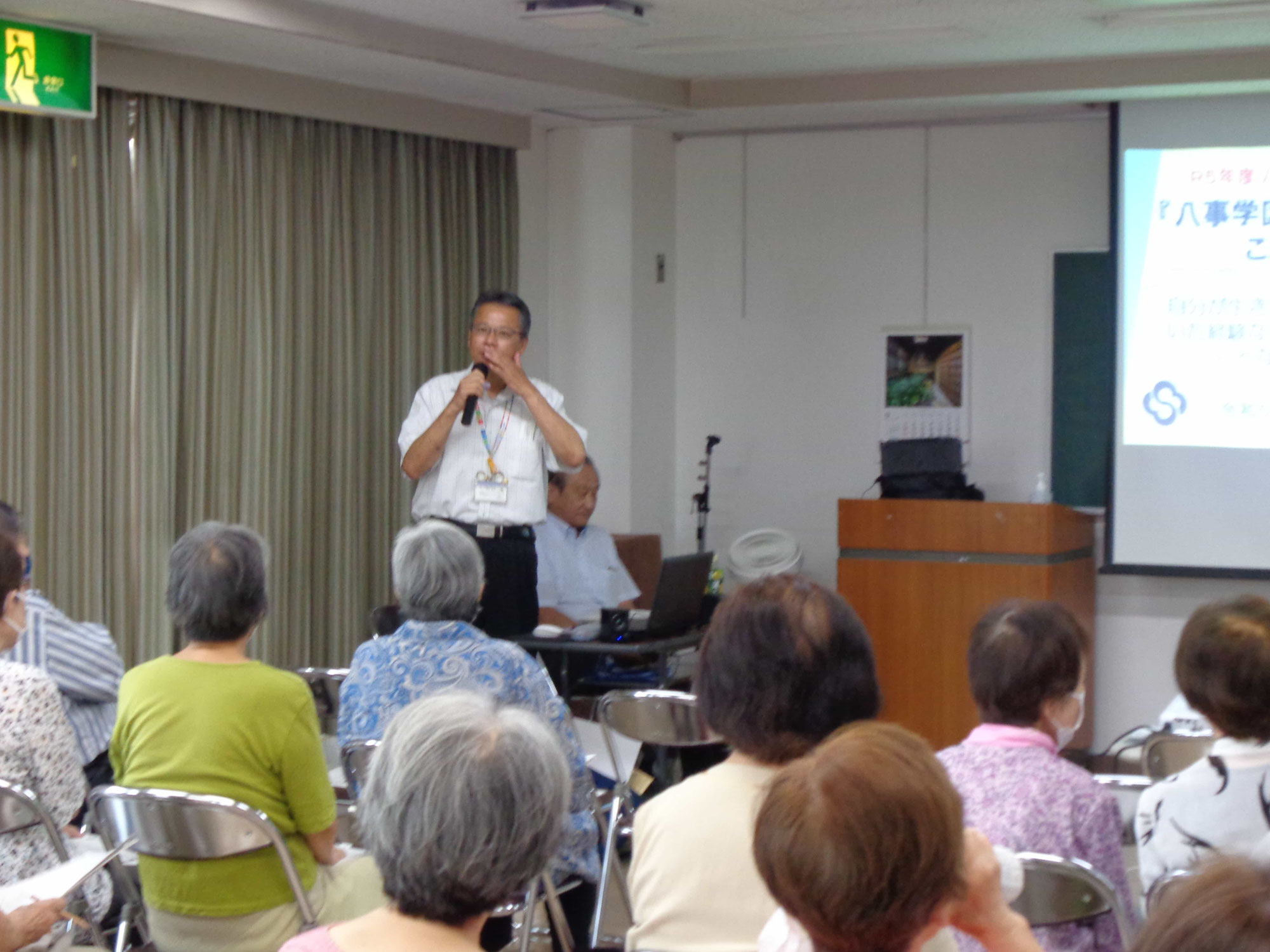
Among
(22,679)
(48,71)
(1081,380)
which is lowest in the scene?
(22,679)

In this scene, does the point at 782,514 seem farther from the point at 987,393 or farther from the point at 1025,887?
the point at 1025,887

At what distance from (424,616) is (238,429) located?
2.56m

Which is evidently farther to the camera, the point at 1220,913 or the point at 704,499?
the point at 704,499

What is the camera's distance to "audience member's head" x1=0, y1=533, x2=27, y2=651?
273 centimetres

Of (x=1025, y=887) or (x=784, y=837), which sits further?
(x=1025, y=887)

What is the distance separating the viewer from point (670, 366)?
691 centimetres

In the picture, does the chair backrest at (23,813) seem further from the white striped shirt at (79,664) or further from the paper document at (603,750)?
the paper document at (603,750)

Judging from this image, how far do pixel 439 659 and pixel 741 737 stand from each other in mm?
1148

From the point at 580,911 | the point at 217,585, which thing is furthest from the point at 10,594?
the point at 580,911

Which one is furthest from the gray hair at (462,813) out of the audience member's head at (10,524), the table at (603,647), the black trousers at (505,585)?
the black trousers at (505,585)

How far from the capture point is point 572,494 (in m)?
5.88

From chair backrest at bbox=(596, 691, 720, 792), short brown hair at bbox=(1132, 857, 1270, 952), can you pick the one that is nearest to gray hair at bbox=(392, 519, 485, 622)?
chair backrest at bbox=(596, 691, 720, 792)

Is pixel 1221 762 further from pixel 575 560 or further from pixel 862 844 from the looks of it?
pixel 575 560

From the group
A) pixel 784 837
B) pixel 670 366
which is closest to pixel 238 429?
pixel 670 366
